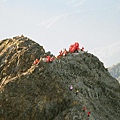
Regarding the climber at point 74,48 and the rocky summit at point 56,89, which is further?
the climber at point 74,48

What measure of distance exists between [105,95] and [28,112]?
21.2 feet

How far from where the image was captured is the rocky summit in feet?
56.7

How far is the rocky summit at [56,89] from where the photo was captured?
1730 centimetres

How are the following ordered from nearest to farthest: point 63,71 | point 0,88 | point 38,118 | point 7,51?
point 38,118, point 0,88, point 63,71, point 7,51

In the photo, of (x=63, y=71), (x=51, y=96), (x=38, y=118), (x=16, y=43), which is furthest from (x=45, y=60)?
(x=16, y=43)

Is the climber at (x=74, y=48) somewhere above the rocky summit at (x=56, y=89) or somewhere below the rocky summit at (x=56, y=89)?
above

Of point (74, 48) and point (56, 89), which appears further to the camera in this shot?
point (74, 48)

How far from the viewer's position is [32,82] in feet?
60.0

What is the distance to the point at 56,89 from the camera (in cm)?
1803

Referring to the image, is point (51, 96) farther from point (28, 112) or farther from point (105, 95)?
point (105, 95)

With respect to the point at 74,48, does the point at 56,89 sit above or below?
below

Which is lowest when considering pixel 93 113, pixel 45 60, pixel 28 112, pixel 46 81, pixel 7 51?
pixel 93 113

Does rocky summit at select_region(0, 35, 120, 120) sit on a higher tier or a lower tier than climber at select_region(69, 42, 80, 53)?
lower

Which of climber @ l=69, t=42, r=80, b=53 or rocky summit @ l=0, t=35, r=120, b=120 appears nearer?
rocky summit @ l=0, t=35, r=120, b=120
